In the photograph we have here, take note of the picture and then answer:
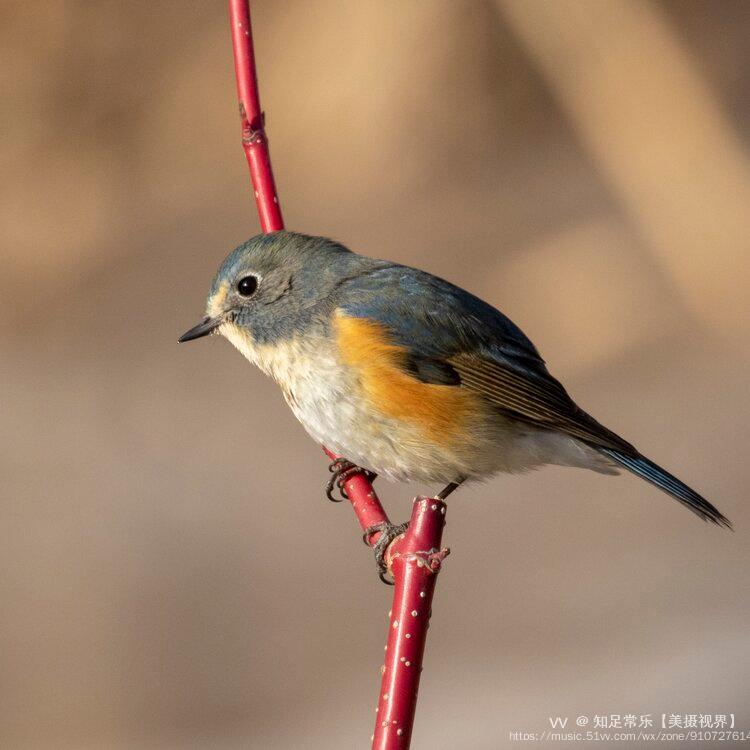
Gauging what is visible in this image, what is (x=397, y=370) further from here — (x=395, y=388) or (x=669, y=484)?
(x=669, y=484)

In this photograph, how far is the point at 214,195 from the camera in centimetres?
514

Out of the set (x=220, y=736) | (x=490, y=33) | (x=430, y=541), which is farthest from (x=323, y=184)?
(x=430, y=541)

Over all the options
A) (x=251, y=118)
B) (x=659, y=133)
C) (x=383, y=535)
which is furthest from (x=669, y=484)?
(x=659, y=133)

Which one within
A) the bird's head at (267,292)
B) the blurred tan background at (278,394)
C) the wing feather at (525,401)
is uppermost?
the blurred tan background at (278,394)

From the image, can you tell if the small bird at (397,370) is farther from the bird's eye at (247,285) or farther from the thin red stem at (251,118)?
the thin red stem at (251,118)

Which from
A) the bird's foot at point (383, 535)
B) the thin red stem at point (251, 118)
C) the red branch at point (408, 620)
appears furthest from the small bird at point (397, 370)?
the red branch at point (408, 620)

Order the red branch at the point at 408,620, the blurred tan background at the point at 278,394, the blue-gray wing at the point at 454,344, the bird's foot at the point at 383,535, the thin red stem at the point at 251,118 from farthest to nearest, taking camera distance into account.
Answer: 1. the blurred tan background at the point at 278,394
2. the blue-gray wing at the point at 454,344
3. the bird's foot at the point at 383,535
4. the thin red stem at the point at 251,118
5. the red branch at the point at 408,620

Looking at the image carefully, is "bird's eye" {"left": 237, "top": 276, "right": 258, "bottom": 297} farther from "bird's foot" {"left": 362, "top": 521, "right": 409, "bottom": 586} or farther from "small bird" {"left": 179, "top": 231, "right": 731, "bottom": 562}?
"bird's foot" {"left": 362, "top": 521, "right": 409, "bottom": 586}

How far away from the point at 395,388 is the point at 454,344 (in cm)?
20

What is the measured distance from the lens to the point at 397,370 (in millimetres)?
2180

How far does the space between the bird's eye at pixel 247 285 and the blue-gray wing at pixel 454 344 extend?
15 centimetres

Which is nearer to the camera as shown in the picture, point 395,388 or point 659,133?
point 395,388

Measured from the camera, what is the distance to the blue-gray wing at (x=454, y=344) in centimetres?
225

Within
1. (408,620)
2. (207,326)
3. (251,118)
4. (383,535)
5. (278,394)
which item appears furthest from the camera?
(278,394)
